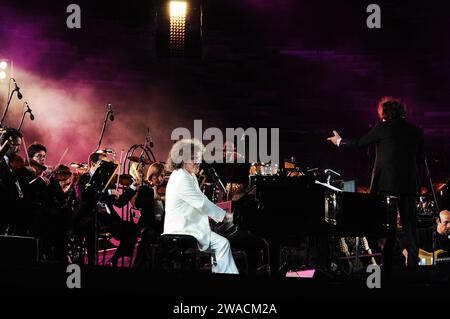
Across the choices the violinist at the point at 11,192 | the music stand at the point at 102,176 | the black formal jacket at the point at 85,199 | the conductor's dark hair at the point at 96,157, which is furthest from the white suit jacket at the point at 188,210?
the conductor's dark hair at the point at 96,157

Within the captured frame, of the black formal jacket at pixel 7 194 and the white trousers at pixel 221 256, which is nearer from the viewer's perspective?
the white trousers at pixel 221 256

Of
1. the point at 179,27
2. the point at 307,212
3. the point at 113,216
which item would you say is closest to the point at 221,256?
the point at 307,212

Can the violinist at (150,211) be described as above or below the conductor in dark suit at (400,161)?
below

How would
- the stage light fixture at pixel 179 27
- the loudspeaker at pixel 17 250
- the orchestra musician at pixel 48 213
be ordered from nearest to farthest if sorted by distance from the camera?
the loudspeaker at pixel 17 250 → the orchestra musician at pixel 48 213 → the stage light fixture at pixel 179 27

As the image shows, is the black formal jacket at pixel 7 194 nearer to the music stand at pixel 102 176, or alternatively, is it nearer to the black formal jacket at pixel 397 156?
the music stand at pixel 102 176

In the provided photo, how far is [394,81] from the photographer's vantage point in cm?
1051

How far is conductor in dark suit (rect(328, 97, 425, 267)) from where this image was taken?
19.0 feet

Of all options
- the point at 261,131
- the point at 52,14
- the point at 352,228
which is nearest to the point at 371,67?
the point at 261,131

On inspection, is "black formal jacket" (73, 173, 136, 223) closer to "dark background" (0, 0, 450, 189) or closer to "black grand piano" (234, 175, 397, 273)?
"black grand piano" (234, 175, 397, 273)

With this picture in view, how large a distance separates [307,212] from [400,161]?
1.10 m

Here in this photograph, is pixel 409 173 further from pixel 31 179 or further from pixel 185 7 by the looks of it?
pixel 185 7

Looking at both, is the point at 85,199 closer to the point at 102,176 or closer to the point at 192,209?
the point at 102,176

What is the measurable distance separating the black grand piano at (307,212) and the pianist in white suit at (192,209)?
0.64m

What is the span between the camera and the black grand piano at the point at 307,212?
522 cm
